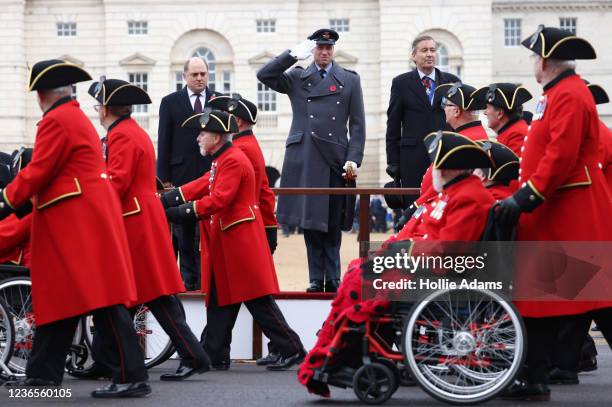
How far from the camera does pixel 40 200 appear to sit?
8398 mm

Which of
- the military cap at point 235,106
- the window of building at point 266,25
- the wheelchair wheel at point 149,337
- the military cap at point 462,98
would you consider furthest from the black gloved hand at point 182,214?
the window of building at point 266,25

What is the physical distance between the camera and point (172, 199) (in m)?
10.3

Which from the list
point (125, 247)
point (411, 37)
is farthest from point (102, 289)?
point (411, 37)

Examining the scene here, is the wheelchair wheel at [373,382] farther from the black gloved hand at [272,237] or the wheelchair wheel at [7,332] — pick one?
the black gloved hand at [272,237]

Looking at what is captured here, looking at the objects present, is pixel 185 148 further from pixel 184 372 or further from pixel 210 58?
pixel 210 58

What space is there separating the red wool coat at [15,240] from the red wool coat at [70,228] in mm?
1266

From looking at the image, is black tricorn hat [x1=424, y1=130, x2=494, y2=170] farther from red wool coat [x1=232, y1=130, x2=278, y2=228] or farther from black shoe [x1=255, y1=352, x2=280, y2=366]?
black shoe [x1=255, y1=352, x2=280, y2=366]

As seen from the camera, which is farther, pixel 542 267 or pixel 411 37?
pixel 411 37

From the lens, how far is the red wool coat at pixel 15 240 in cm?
968

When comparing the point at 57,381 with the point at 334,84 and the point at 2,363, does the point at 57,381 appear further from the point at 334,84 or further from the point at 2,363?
the point at 334,84

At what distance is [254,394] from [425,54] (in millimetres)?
3956

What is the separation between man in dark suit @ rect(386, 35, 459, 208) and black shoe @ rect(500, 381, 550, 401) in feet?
12.5

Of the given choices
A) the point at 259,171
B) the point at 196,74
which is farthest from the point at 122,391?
the point at 196,74

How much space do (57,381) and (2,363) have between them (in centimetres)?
60
